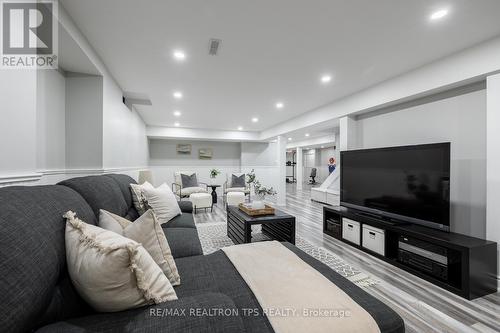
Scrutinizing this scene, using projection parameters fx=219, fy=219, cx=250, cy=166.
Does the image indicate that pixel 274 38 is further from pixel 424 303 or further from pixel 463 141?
pixel 424 303

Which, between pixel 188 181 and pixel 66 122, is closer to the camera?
pixel 66 122

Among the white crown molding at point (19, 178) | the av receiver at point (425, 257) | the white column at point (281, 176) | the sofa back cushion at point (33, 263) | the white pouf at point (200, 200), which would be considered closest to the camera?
the sofa back cushion at point (33, 263)

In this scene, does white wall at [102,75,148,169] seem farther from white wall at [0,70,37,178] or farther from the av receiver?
the av receiver

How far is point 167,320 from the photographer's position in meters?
0.76

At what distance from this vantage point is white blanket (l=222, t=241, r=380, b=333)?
92 cm

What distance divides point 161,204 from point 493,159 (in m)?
3.50

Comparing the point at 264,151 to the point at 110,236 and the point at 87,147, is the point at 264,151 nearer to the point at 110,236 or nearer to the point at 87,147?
the point at 87,147

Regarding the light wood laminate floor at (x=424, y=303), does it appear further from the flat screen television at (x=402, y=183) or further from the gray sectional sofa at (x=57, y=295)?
the gray sectional sofa at (x=57, y=295)

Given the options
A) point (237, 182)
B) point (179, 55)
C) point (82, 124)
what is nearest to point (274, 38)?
point (179, 55)

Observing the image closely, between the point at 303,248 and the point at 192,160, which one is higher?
the point at 192,160

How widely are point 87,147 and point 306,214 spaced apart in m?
4.27

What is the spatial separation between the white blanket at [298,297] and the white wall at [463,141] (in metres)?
2.41

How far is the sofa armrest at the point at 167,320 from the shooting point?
2.39ft

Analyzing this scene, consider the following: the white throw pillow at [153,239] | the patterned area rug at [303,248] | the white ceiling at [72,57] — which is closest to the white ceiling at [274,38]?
the white ceiling at [72,57]
